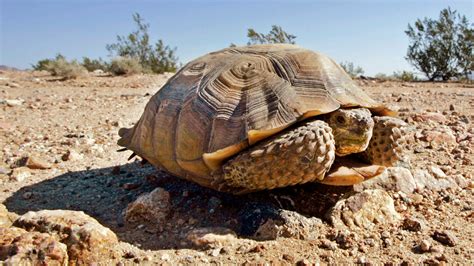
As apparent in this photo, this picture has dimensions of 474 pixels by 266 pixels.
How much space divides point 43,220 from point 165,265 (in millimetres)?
828

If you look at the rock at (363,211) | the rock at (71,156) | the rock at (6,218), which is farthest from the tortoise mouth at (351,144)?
the rock at (71,156)

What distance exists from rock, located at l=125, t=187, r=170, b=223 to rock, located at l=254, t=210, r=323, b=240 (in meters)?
0.78

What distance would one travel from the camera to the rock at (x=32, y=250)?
2.19m

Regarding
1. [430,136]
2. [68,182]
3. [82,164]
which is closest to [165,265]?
[68,182]

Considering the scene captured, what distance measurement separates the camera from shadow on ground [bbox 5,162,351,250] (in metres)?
2.84

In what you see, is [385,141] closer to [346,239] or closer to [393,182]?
[393,182]

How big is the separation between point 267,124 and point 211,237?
78cm

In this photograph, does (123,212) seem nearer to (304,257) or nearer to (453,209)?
(304,257)

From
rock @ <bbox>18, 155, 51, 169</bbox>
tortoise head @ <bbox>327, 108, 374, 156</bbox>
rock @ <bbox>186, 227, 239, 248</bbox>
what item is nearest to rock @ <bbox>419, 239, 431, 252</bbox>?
tortoise head @ <bbox>327, 108, 374, 156</bbox>

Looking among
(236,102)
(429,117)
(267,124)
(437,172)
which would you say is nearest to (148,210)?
(236,102)

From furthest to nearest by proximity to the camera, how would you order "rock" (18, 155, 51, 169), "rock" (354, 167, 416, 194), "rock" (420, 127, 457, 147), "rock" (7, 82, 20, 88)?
"rock" (7, 82, 20, 88), "rock" (420, 127, 457, 147), "rock" (18, 155, 51, 169), "rock" (354, 167, 416, 194)

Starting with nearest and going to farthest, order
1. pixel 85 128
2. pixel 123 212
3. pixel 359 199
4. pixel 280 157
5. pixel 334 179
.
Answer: pixel 280 157
pixel 334 179
pixel 359 199
pixel 123 212
pixel 85 128

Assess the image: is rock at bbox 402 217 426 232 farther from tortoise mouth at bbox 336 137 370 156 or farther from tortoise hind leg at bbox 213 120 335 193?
tortoise hind leg at bbox 213 120 335 193

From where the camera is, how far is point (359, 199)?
299cm
